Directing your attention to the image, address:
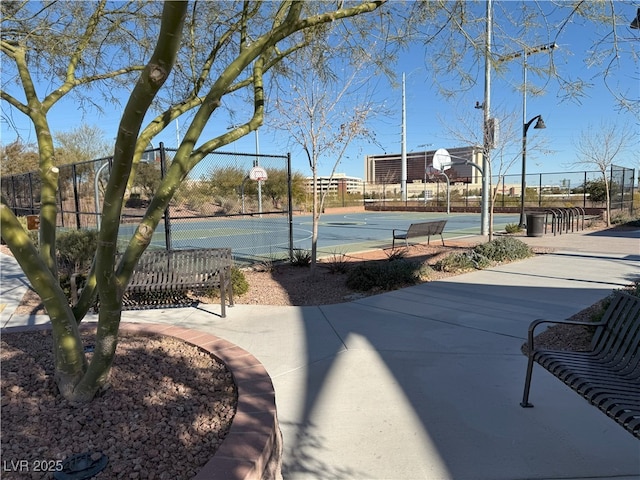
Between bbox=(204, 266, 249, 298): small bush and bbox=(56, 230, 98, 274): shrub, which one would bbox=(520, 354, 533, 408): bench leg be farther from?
bbox=(56, 230, 98, 274): shrub

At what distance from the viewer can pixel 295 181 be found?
3800 centimetres

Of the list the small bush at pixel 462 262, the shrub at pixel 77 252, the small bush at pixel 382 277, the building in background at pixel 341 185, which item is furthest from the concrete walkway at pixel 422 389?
the building in background at pixel 341 185

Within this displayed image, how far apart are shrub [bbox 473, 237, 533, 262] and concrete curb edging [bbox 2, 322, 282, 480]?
25.7 ft

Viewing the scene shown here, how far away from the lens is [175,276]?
20.9 feet

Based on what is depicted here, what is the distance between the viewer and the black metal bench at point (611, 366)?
8.52 ft

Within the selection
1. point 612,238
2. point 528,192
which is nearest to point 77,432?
point 612,238

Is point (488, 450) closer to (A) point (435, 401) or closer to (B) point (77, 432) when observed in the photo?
(A) point (435, 401)

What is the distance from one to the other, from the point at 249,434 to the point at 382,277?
538 cm

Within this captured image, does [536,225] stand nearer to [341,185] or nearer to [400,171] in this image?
[341,185]

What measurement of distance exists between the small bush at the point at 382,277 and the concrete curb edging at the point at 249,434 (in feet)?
12.7

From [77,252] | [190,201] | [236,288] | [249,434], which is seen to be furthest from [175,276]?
[190,201]

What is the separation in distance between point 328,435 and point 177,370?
140cm

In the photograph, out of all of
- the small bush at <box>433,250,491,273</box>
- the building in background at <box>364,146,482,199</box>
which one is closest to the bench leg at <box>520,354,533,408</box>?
the small bush at <box>433,250,491,273</box>

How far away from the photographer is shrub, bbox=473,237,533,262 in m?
10.2
